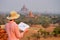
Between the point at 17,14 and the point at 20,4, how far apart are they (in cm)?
14

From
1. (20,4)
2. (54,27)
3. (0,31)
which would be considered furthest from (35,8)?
(0,31)

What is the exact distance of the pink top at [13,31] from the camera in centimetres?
202

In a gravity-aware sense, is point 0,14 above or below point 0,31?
above

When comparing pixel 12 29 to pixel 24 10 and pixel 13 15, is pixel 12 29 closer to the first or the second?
pixel 13 15

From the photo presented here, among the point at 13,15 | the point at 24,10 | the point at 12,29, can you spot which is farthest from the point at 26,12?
the point at 12,29

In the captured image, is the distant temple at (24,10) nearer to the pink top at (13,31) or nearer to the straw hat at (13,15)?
the straw hat at (13,15)

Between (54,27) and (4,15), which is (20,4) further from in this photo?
(54,27)

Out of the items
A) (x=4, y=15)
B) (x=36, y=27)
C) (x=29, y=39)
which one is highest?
(x=4, y=15)

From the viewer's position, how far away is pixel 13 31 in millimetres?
2031

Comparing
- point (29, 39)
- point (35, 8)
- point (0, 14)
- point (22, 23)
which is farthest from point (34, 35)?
point (0, 14)

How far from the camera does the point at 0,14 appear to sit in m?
2.15

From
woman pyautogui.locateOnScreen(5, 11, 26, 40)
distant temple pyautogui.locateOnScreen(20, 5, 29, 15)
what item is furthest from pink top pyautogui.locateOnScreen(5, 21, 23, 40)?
distant temple pyautogui.locateOnScreen(20, 5, 29, 15)

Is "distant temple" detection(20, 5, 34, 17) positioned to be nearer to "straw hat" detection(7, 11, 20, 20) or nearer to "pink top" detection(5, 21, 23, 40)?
"straw hat" detection(7, 11, 20, 20)

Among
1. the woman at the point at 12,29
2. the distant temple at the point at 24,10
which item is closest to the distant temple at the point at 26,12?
the distant temple at the point at 24,10
